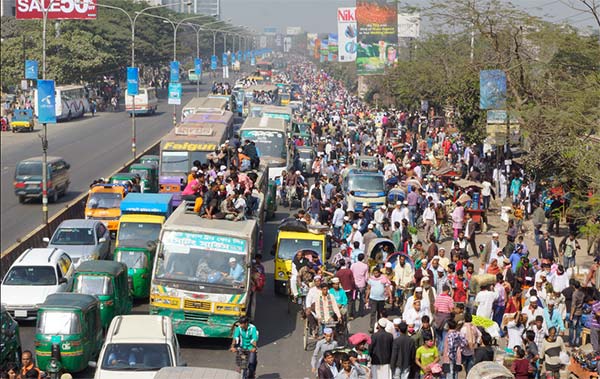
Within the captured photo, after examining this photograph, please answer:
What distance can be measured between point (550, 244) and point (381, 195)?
947 centimetres

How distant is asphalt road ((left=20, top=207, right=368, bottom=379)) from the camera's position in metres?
18.4

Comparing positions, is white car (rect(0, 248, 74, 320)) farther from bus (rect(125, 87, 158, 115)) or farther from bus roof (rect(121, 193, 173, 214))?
bus (rect(125, 87, 158, 115))

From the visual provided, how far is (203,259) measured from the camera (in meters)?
19.6

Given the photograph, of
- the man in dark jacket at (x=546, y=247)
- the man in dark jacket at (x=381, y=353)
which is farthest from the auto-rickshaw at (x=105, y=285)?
the man in dark jacket at (x=546, y=247)

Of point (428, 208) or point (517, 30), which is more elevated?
point (517, 30)

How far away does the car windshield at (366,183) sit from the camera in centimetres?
3316

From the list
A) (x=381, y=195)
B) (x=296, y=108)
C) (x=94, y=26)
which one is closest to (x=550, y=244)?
(x=381, y=195)

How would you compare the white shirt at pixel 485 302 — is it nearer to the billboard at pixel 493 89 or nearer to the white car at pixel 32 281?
the white car at pixel 32 281

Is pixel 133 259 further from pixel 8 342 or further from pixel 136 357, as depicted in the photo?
pixel 136 357

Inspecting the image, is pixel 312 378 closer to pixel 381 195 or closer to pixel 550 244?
pixel 550 244

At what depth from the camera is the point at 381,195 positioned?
108 ft

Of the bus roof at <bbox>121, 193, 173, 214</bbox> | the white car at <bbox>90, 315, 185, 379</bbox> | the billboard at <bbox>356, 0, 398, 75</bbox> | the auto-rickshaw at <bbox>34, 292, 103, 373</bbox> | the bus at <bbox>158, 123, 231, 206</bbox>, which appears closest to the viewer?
the white car at <bbox>90, 315, 185, 379</bbox>

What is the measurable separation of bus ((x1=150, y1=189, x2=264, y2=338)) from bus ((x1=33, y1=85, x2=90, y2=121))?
5666 cm

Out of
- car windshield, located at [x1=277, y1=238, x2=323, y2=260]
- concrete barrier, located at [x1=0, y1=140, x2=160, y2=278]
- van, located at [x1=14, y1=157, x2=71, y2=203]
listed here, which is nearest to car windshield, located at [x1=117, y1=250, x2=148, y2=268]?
car windshield, located at [x1=277, y1=238, x2=323, y2=260]
